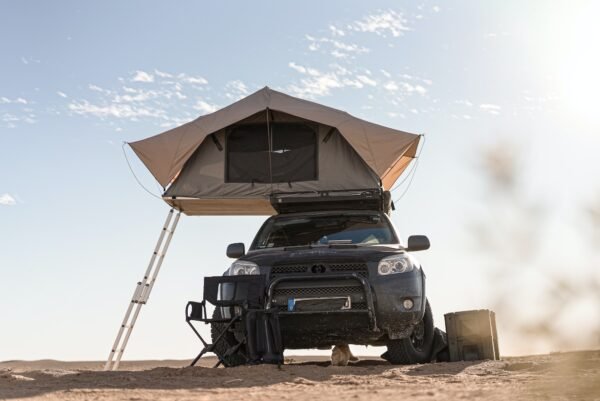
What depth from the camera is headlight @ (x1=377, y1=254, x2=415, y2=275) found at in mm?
9344

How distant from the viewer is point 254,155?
45.1 ft

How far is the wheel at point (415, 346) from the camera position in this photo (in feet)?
32.2

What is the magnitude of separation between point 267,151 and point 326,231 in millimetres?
3371

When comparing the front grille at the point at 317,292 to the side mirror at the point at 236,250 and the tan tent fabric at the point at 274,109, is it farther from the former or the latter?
the tan tent fabric at the point at 274,109

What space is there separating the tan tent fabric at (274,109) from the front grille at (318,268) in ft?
11.8

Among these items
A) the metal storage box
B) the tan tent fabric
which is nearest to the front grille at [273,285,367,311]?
the metal storage box

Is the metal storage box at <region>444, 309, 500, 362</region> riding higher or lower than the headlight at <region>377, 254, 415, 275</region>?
lower

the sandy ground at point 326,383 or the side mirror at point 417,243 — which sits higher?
the side mirror at point 417,243

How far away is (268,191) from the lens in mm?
13508

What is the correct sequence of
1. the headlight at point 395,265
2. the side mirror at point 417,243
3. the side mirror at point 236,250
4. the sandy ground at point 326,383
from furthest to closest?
the side mirror at point 236,250, the side mirror at point 417,243, the headlight at point 395,265, the sandy ground at point 326,383

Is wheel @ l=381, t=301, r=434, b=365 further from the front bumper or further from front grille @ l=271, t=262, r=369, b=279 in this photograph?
front grille @ l=271, t=262, r=369, b=279

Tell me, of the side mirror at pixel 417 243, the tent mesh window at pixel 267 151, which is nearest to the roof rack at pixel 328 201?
the side mirror at pixel 417 243

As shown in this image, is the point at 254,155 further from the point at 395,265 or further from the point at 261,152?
the point at 395,265

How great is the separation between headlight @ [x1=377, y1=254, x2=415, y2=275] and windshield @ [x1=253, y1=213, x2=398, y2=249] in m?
0.76
